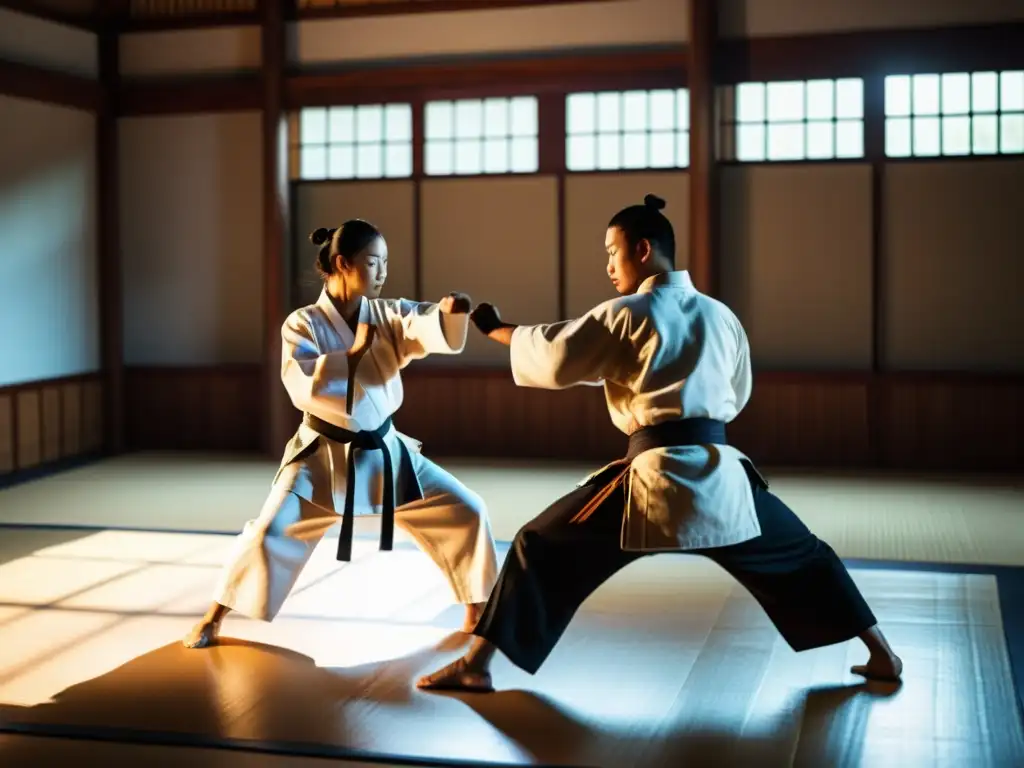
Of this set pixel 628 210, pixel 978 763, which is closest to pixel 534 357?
pixel 628 210

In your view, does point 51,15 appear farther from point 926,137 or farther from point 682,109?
point 926,137

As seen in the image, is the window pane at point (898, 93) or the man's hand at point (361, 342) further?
the window pane at point (898, 93)

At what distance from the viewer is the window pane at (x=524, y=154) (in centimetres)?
780

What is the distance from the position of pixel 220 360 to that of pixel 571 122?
98.6 inches

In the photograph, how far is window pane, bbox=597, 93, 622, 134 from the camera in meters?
7.65

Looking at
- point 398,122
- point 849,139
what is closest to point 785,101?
point 849,139

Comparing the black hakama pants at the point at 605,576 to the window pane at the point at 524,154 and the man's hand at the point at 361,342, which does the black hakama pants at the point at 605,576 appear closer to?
the man's hand at the point at 361,342

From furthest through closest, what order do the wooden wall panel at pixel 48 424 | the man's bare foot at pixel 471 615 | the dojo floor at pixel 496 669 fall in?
the wooden wall panel at pixel 48 424 < the man's bare foot at pixel 471 615 < the dojo floor at pixel 496 669

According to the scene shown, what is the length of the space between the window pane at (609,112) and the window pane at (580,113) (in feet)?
0.12

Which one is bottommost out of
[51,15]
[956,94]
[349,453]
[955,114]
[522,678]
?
[522,678]

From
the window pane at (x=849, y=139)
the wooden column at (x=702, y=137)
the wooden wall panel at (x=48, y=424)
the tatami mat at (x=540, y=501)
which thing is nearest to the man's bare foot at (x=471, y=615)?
the tatami mat at (x=540, y=501)

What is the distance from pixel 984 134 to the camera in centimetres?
714

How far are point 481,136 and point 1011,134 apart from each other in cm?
283

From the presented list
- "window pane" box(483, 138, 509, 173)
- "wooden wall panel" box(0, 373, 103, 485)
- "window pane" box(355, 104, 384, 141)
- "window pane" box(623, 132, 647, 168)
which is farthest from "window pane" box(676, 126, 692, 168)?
"wooden wall panel" box(0, 373, 103, 485)
